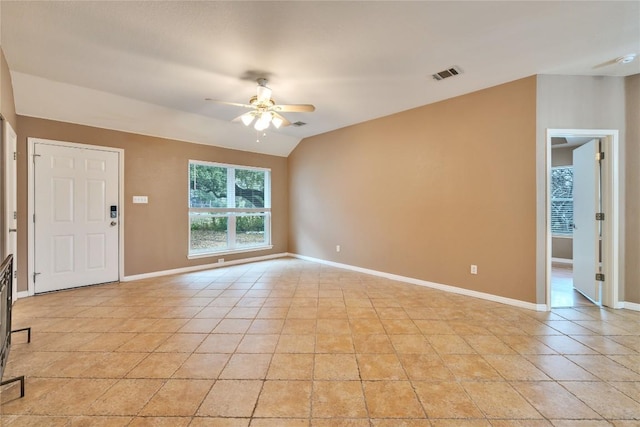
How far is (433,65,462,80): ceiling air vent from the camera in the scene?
3.13m

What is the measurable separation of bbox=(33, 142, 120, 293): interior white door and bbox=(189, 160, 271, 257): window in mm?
1287

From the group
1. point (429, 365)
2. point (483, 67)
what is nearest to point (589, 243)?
point (483, 67)

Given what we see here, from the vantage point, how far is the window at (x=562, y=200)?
6195 millimetres

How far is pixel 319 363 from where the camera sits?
7.02 feet

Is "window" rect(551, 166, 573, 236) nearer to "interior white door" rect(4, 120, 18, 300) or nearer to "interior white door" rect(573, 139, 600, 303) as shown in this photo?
"interior white door" rect(573, 139, 600, 303)

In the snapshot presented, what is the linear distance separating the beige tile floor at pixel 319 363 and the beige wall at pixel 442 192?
0.68 m

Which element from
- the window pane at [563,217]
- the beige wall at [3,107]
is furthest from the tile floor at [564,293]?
the beige wall at [3,107]

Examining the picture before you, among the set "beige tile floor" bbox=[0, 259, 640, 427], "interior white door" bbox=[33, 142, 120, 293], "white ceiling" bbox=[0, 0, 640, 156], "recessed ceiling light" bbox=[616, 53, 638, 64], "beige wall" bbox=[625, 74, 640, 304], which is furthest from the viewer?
"interior white door" bbox=[33, 142, 120, 293]

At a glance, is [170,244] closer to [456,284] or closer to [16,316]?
[16,316]

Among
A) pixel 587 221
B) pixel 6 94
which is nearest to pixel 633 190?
pixel 587 221

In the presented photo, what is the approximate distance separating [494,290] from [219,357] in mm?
3396

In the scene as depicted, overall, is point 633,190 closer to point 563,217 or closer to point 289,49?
point 563,217

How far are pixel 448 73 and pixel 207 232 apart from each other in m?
4.95

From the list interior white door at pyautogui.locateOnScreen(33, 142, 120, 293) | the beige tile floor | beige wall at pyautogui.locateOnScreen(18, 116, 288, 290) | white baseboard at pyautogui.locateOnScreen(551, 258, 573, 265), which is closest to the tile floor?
the beige tile floor
